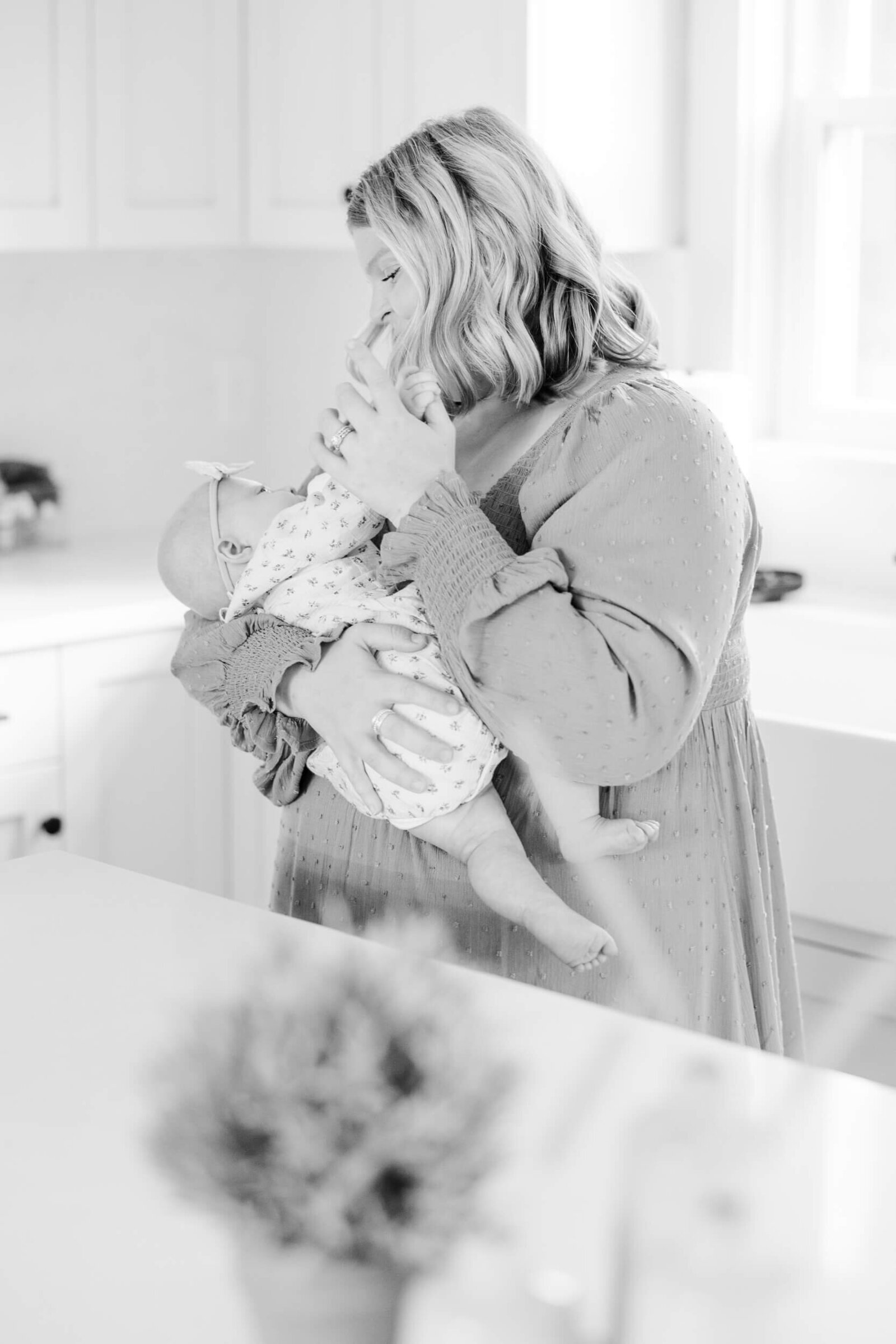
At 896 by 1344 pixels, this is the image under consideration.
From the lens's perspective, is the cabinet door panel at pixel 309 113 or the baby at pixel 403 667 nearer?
the baby at pixel 403 667

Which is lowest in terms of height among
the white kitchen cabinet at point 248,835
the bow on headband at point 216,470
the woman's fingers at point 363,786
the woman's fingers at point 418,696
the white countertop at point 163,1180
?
the white kitchen cabinet at point 248,835

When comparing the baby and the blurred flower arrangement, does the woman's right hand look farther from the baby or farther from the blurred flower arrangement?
the blurred flower arrangement

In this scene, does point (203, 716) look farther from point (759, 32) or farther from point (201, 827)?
point (759, 32)

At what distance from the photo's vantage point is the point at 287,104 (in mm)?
2645

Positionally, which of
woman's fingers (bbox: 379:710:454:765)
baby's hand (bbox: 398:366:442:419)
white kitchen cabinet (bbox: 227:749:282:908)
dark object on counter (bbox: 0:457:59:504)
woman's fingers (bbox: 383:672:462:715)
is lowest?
white kitchen cabinet (bbox: 227:749:282:908)

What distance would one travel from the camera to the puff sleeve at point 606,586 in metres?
1.00

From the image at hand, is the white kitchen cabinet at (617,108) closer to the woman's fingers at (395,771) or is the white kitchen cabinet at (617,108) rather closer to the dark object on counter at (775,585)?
the dark object on counter at (775,585)

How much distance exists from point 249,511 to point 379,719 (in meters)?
0.35

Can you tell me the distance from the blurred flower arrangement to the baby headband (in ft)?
3.32

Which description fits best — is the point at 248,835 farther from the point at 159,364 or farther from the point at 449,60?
the point at 449,60

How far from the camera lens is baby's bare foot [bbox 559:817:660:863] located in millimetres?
1117

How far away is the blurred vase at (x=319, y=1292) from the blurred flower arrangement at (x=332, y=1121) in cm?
1

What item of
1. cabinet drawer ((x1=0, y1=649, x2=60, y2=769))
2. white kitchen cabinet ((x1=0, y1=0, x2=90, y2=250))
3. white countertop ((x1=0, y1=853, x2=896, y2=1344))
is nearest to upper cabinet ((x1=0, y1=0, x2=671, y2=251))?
white kitchen cabinet ((x1=0, y1=0, x2=90, y2=250))

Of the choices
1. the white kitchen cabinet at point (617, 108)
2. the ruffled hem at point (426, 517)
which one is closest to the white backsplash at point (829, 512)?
the white kitchen cabinet at point (617, 108)
